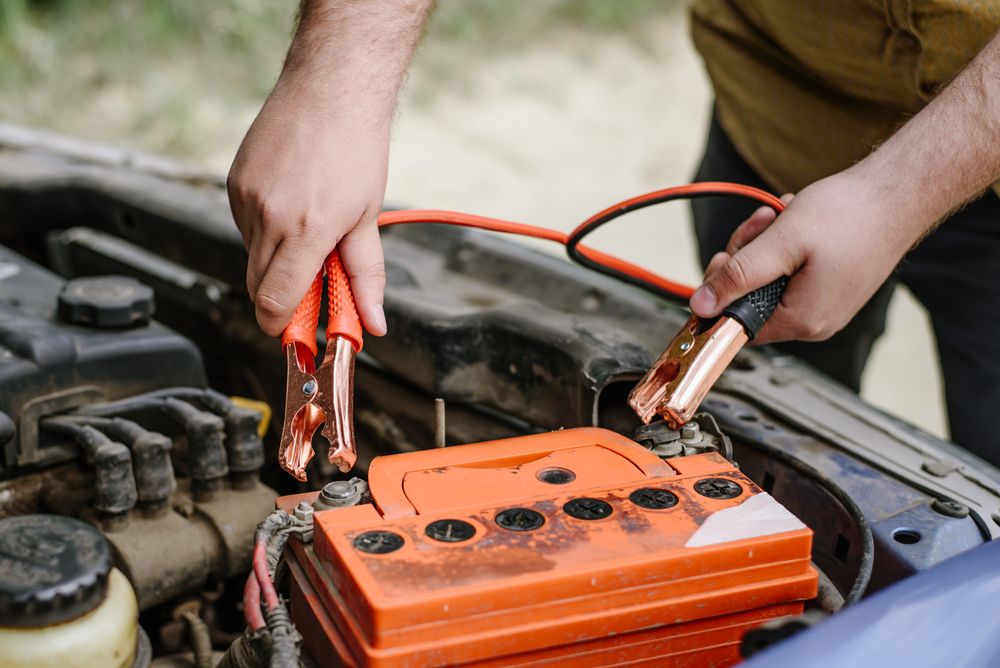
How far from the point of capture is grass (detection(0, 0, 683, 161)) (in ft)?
15.4

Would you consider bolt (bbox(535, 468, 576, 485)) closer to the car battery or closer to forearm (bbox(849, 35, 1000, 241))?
the car battery

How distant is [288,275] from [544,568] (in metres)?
0.38

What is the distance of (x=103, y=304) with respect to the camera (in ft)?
3.91

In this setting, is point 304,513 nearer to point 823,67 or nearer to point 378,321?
point 378,321

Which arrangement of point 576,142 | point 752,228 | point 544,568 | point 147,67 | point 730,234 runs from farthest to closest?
point 576,142 < point 147,67 < point 730,234 < point 752,228 < point 544,568

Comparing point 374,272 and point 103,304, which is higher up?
point 374,272

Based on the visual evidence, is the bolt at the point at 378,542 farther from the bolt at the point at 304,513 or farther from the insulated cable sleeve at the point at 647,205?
the insulated cable sleeve at the point at 647,205

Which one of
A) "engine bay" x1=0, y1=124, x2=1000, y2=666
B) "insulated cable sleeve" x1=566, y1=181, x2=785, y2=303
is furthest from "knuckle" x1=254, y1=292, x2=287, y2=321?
"insulated cable sleeve" x1=566, y1=181, x2=785, y2=303

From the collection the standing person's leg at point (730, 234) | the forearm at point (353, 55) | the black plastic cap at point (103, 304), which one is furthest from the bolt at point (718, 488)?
the standing person's leg at point (730, 234)

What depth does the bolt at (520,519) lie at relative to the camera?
0.80m

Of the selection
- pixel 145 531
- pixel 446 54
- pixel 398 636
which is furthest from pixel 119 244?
pixel 446 54

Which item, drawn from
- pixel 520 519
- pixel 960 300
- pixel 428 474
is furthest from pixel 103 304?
pixel 960 300

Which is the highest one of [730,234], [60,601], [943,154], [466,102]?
[943,154]

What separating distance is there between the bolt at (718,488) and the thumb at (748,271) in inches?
7.2
